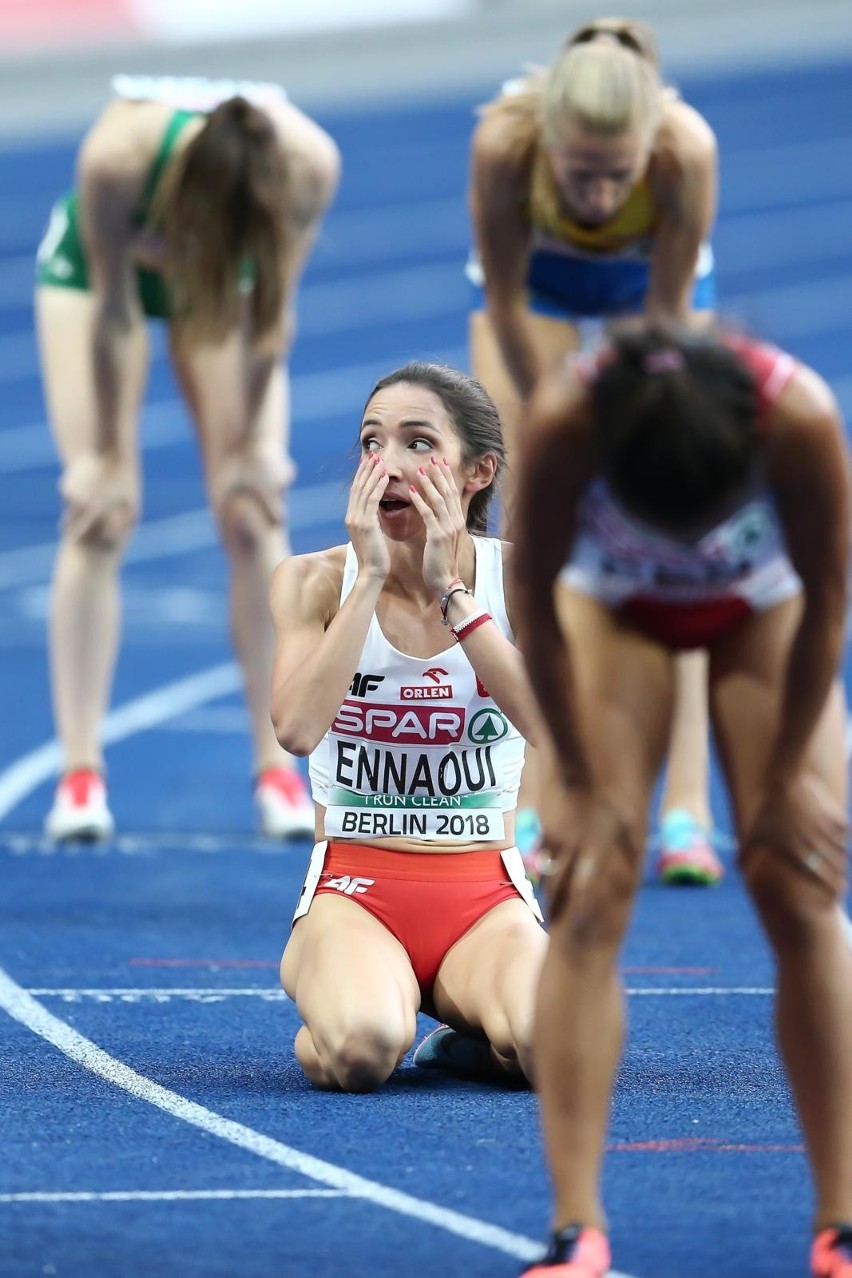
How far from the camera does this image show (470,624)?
442 cm

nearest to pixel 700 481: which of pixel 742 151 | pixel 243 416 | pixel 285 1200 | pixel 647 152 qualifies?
pixel 285 1200

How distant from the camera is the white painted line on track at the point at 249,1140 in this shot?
138 inches

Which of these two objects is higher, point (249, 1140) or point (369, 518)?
point (369, 518)

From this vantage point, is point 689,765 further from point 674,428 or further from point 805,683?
point 674,428

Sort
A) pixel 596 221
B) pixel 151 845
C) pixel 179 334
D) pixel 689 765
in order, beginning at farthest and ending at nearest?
pixel 151 845 → pixel 179 334 → pixel 689 765 → pixel 596 221

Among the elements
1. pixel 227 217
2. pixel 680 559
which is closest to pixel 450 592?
pixel 680 559

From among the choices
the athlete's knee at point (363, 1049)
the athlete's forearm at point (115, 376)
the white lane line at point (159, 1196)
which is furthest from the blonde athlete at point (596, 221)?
the white lane line at point (159, 1196)

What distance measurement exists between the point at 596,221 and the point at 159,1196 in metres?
3.10

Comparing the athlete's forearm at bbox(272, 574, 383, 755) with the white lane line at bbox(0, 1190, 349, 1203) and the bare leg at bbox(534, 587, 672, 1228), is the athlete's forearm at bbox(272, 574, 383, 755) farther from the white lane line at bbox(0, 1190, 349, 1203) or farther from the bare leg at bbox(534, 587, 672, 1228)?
the bare leg at bbox(534, 587, 672, 1228)

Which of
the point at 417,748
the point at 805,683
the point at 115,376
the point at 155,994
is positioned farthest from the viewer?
the point at 115,376

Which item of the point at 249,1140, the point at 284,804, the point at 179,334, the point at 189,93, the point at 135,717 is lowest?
the point at 135,717

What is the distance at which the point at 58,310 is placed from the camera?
7.08m

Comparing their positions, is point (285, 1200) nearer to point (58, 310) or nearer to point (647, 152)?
point (647, 152)

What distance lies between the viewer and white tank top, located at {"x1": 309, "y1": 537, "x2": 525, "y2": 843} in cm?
462
